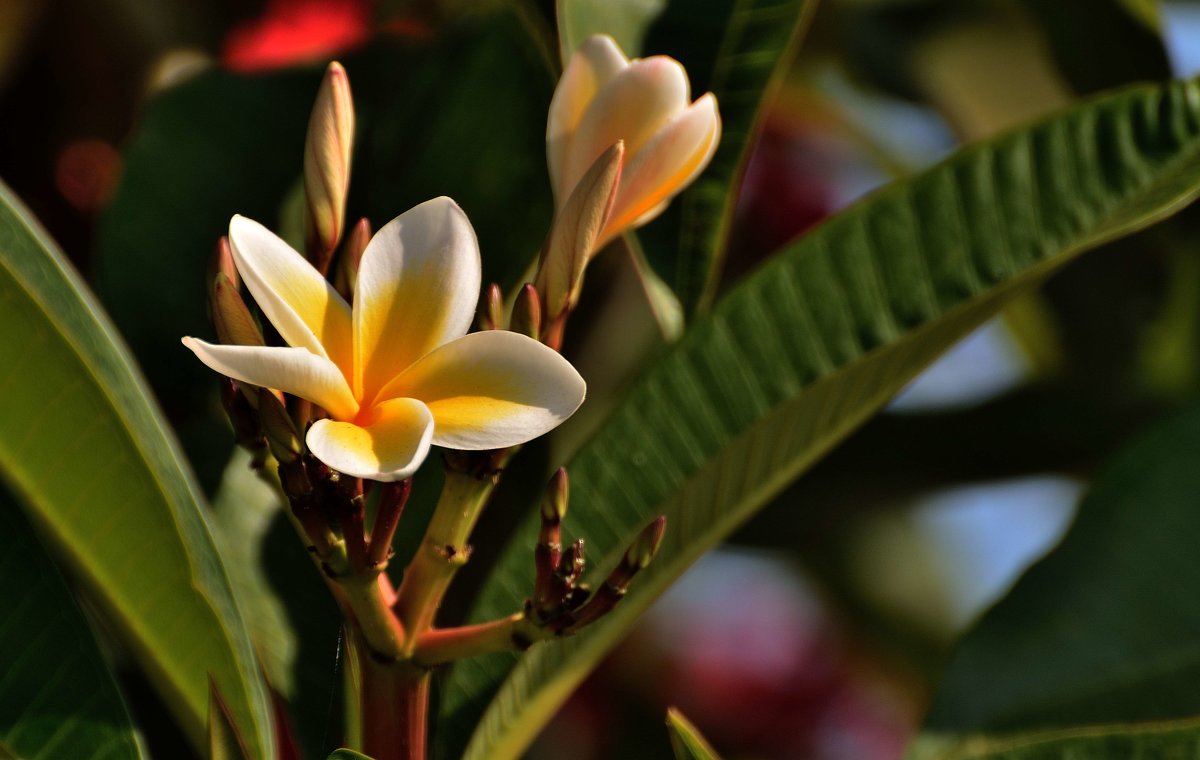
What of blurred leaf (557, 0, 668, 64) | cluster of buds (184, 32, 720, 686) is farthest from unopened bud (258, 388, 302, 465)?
blurred leaf (557, 0, 668, 64)

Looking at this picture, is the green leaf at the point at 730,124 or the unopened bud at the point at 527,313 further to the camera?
the green leaf at the point at 730,124

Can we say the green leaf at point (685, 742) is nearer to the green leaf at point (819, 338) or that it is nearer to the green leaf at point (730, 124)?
the green leaf at point (819, 338)

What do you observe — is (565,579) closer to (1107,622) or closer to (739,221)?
(1107,622)

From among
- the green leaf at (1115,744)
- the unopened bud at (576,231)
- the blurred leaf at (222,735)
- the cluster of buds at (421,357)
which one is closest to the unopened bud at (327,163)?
the cluster of buds at (421,357)

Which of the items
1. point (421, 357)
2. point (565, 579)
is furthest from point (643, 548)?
point (421, 357)

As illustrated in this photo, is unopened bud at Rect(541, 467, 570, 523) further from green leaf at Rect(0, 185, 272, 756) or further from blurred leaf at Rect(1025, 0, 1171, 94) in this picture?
blurred leaf at Rect(1025, 0, 1171, 94)

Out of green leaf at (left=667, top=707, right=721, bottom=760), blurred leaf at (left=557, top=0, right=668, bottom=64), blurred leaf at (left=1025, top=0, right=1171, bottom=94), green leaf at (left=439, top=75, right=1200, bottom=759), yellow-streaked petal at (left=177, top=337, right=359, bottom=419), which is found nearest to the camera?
yellow-streaked petal at (left=177, top=337, right=359, bottom=419)

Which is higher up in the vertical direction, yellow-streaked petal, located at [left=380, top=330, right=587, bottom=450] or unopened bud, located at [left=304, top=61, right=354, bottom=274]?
unopened bud, located at [left=304, top=61, right=354, bottom=274]

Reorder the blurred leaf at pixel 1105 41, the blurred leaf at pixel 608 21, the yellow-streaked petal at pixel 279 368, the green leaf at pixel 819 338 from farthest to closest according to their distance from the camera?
1. the blurred leaf at pixel 1105 41
2. the blurred leaf at pixel 608 21
3. the green leaf at pixel 819 338
4. the yellow-streaked petal at pixel 279 368
